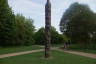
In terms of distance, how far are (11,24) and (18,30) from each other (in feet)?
26.9

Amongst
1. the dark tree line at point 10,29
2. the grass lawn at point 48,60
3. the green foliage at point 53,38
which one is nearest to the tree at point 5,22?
the dark tree line at point 10,29

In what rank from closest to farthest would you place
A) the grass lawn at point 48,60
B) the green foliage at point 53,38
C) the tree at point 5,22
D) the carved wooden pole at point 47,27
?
the grass lawn at point 48,60
the carved wooden pole at point 47,27
the tree at point 5,22
the green foliage at point 53,38

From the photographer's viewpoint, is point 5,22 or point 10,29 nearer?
point 5,22

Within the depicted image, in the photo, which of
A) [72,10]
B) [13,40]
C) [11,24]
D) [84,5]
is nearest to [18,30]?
[13,40]

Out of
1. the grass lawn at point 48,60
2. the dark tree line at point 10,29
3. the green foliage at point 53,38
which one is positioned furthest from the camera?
the green foliage at point 53,38

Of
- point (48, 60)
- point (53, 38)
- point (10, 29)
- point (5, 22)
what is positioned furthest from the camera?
point (53, 38)

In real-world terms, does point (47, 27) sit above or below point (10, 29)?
below

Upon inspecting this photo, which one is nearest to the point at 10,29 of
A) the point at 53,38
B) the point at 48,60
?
the point at 48,60

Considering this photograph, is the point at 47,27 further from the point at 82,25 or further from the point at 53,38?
the point at 53,38

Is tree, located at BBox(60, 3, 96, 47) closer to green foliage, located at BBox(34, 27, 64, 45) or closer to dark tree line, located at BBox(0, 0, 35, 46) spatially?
dark tree line, located at BBox(0, 0, 35, 46)

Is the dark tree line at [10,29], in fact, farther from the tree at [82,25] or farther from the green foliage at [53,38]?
the green foliage at [53,38]

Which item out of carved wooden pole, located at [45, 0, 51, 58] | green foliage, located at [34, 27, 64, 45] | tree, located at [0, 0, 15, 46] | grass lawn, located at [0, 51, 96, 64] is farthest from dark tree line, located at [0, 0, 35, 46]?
grass lawn, located at [0, 51, 96, 64]

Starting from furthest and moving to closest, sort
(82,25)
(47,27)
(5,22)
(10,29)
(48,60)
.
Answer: (10,29) → (5,22) → (82,25) → (47,27) → (48,60)

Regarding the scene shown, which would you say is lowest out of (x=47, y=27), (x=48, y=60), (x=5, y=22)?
(x=48, y=60)
